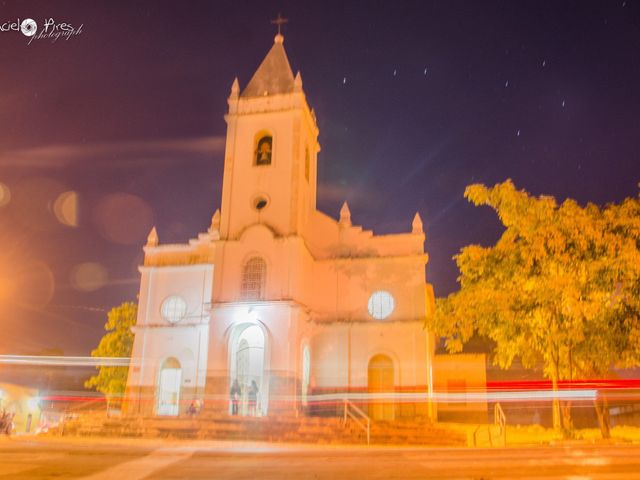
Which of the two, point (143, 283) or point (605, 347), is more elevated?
point (143, 283)

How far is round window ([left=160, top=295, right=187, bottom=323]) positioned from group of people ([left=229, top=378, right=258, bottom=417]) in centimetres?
509

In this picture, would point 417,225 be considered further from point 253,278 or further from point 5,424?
point 5,424

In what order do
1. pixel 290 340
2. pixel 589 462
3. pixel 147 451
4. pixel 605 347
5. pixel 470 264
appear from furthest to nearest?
1. pixel 290 340
2. pixel 470 264
3. pixel 605 347
4. pixel 147 451
5. pixel 589 462

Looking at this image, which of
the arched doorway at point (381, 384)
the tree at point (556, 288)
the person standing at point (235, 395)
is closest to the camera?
the tree at point (556, 288)

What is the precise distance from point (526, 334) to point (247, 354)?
45.2 feet

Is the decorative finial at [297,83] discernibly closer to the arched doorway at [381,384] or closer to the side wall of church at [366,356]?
the side wall of church at [366,356]

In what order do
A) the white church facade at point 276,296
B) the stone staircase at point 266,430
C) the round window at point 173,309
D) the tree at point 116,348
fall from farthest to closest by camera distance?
the tree at point 116,348 < the round window at point 173,309 < the white church facade at point 276,296 < the stone staircase at point 266,430

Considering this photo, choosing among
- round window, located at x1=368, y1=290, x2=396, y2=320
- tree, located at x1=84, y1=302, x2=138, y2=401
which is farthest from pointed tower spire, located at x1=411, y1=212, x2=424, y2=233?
tree, located at x1=84, y1=302, x2=138, y2=401

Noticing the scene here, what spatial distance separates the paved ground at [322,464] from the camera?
8562mm

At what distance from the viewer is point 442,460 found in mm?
9922

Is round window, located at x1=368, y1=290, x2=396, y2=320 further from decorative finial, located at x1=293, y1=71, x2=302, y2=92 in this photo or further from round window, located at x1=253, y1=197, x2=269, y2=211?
decorative finial, located at x1=293, y1=71, x2=302, y2=92

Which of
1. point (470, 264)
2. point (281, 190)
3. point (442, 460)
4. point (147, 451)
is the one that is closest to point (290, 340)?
point (281, 190)

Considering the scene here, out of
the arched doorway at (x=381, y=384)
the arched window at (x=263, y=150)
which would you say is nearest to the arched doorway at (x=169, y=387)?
the arched doorway at (x=381, y=384)

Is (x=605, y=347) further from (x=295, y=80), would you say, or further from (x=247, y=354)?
(x=295, y=80)
